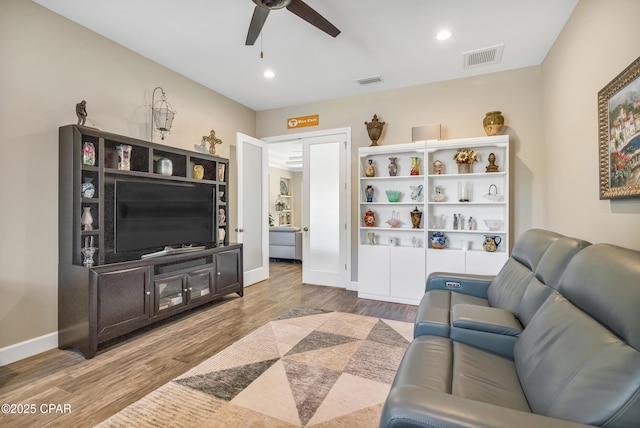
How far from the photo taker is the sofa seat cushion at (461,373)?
1270 mm

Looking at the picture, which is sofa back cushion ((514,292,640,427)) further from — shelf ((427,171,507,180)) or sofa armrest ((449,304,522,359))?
shelf ((427,171,507,180))

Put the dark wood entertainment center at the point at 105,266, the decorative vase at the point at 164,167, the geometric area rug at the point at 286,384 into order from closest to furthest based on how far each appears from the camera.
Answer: the geometric area rug at the point at 286,384 < the dark wood entertainment center at the point at 105,266 < the decorative vase at the point at 164,167

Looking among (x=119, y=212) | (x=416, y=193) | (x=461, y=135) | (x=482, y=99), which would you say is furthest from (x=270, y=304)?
(x=482, y=99)

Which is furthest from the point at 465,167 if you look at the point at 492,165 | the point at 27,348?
the point at 27,348

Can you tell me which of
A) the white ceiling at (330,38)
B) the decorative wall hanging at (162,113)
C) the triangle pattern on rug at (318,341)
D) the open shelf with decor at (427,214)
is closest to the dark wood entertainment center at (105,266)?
the decorative wall hanging at (162,113)

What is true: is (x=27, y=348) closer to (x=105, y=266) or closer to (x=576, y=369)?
(x=105, y=266)

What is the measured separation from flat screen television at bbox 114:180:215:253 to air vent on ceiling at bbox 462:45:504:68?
3519mm

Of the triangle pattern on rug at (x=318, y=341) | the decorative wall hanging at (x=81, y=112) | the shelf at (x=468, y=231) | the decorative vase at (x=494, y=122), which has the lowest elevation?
the triangle pattern on rug at (x=318, y=341)

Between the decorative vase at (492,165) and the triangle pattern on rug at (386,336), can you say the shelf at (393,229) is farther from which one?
the triangle pattern on rug at (386,336)

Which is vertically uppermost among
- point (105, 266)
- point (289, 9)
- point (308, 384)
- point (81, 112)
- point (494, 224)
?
point (289, 9)

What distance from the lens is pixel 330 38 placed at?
2.99 m

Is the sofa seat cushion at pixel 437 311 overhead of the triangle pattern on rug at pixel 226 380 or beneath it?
overhead

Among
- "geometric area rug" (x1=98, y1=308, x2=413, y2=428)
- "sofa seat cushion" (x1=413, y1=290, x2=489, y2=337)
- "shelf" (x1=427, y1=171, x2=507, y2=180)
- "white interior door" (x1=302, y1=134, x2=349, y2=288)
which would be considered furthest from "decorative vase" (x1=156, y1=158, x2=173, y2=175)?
"shelf" (x1=427, y1=171, x2=507, y2=180)

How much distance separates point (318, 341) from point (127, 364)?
1.55m
